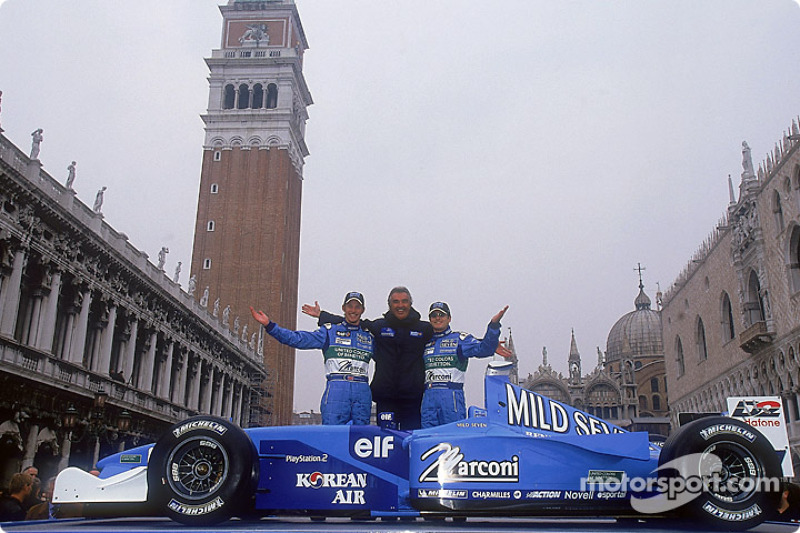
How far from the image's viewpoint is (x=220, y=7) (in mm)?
67812

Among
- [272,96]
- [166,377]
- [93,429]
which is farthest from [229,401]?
[272,96]

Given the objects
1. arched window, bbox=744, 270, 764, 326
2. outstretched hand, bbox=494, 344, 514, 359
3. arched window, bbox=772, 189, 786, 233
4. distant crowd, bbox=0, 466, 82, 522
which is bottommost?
distant crowd, bbox=0, 466, 82, 522

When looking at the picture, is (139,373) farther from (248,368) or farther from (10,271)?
(248,368)

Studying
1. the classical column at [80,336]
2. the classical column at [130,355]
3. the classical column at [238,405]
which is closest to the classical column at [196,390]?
the classical column at [130,355]

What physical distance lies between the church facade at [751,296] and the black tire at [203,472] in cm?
2783

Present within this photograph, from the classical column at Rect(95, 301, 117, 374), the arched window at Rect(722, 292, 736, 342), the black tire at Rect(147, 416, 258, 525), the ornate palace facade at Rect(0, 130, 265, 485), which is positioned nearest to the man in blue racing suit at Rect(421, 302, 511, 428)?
the black tire at Rect(147, 416, 258, 525)

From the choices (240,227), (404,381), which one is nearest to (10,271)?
(404,381)

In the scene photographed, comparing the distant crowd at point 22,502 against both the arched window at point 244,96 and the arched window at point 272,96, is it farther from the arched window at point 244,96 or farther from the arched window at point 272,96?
the arched window at point 244,96

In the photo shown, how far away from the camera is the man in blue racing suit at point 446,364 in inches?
292

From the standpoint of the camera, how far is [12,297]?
20625 millimetres

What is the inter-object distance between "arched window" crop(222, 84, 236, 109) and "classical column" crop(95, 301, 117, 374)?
40.4 metres

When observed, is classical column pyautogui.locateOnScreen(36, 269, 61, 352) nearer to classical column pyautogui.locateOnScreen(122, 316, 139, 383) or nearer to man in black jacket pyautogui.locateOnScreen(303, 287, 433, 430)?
classical column pyautogui.locateOnScreen(122, 316, 139, 383)

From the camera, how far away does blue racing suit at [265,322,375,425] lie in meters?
7.46

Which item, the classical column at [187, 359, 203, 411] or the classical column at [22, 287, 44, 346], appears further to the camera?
the classical column at [187, 359, 203, 411]
